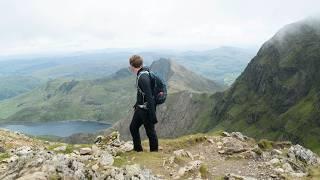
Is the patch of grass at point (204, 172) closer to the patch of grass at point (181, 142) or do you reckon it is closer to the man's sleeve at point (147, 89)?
the man's sleeve at point (147, 89)

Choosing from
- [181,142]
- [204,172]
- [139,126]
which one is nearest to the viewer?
[204,172]

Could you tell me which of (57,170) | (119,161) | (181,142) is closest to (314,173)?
(181,142)

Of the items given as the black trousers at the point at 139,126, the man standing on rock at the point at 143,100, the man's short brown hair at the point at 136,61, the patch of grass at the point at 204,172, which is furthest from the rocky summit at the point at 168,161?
the man's short brown hair at the point at 136,61

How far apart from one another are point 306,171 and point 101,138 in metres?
16.1

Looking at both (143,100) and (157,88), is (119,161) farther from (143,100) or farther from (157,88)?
(157,88)

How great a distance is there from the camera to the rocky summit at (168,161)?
18.5 m

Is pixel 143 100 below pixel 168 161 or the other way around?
the other way around

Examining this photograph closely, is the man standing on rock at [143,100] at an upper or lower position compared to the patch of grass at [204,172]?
upper

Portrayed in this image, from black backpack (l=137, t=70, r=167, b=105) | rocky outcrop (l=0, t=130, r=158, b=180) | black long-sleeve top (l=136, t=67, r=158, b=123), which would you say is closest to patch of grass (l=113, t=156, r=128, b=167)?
rocky outcrop (l=0, t=130, r=158, b=180)

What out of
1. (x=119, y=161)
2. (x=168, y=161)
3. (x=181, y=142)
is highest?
(x=119, y=161)

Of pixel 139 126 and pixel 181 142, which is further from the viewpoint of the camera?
pixel 181 142

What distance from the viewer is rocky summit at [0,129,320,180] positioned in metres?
18.5

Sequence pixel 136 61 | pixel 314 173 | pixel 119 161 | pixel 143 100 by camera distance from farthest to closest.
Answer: pixel 314 173
pixel 143 100
pixel 136 61
pixel 119 161

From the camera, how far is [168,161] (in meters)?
25.4
